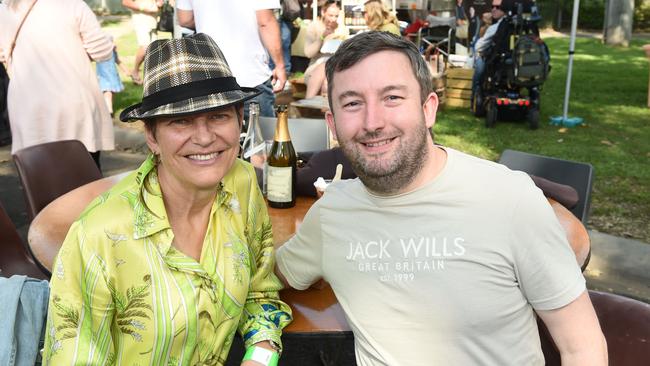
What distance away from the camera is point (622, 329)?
190 cm

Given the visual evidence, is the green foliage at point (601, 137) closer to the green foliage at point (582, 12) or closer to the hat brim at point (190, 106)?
the hat brim at point (190, 106)

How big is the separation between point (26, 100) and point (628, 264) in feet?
14.2

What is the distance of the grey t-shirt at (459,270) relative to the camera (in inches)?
69.0

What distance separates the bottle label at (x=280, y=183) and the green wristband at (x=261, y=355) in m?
1.06

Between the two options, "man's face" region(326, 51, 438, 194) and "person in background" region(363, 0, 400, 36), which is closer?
"man's face" region(326, 51, 438, 194)

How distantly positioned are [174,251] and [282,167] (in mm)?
1184

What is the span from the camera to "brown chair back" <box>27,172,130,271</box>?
2.55m

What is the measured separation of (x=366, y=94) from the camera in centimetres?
190

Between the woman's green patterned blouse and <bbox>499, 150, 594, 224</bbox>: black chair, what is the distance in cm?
197

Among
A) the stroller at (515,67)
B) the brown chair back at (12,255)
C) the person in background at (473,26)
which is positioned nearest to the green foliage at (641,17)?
the person in background at (473,26)

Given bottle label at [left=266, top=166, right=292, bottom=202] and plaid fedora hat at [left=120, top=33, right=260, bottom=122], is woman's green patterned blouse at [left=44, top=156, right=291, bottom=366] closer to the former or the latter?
plaid fedora hat at [left=120, top=33, right=260, bottom=122]

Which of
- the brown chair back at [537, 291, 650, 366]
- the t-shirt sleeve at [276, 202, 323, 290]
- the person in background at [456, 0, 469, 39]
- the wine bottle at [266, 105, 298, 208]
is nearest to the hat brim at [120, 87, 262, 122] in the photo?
the t-shirt sleeve at [276, 202, 323, 290]

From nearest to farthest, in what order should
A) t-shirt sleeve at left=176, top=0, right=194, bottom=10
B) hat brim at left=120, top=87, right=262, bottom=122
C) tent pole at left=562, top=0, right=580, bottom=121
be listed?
1. hat brim at left=120, top=87, right=262, bottom=122
2. t-shirt sleeve at left=176, top=0, right=194, bottom=10
3. tent pole at left=562, top=0, right=580, bottom=121

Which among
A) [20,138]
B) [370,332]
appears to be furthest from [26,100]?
[370,332]
